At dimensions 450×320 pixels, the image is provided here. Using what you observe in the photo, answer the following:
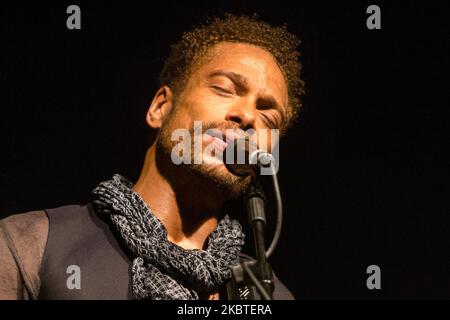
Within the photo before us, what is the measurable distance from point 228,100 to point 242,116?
126 millimetres

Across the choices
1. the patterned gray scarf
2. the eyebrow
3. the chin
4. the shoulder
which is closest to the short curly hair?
the eyebrow

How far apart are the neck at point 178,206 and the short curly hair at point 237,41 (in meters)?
0.51

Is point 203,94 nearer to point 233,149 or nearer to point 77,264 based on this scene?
point 233,149

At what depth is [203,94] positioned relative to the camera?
94.3 inches

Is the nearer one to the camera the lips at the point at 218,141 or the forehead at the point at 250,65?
the lips at the point at 218,141

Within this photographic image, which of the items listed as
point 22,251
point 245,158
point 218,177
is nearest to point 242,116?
point 218,177

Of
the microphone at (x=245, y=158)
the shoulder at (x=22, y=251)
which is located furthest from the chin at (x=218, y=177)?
the shoulder at (x=22, y=251)

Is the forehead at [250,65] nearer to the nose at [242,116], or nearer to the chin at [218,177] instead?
the nose at [242,116]

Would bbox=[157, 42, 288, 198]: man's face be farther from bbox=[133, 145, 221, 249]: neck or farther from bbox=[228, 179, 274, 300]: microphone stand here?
bbox=[228, 179, 274, 300]: microphone stand

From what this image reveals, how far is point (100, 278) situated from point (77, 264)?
9 cm

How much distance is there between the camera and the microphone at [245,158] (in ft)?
5.90

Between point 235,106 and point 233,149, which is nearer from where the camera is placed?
point 233,149

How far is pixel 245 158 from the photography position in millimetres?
1920
